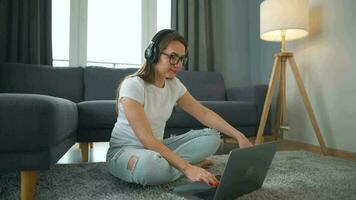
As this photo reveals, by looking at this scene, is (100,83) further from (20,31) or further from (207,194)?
(207,194)

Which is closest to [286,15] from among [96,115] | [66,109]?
[96,115]

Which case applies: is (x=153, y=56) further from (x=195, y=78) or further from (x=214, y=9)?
(x=214, y=9)

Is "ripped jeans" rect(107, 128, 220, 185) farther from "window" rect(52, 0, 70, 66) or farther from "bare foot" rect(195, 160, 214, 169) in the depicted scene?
"window" rect(52, 0, 70, 66)

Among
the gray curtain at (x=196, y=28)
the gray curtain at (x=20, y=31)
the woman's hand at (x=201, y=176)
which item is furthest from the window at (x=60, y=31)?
the woman's hand at (x=201, y=176)

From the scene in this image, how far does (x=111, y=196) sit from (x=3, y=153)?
384mm

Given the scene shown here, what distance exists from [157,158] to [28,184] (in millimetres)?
429

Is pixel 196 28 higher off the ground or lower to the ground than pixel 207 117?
higher

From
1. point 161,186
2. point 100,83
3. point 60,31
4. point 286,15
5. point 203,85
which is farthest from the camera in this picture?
point 60,31

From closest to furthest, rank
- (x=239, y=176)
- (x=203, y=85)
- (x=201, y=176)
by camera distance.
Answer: (x=201, y=176), (x=239, y=176), (x=203, y=85)

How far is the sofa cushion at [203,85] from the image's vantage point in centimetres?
263

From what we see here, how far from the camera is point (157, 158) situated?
104 centimetres

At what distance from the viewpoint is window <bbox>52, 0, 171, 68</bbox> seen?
2.84 m

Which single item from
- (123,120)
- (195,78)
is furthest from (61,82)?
(123,120)

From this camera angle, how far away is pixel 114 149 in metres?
1.24
